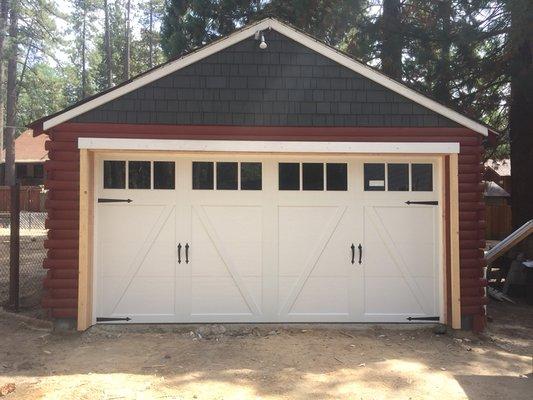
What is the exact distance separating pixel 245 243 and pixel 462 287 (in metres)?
2.87

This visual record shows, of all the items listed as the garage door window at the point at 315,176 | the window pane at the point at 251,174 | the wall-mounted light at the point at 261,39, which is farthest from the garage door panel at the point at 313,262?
the wall-mounted light at the point at 261,39

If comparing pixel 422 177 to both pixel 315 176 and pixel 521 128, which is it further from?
pixel 521 128

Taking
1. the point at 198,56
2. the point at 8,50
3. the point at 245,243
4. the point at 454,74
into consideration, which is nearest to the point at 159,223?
the point at 245,243

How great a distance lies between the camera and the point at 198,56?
266 inches

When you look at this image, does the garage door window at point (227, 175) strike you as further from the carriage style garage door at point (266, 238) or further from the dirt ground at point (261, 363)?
the dirt ground at point (261, 363)

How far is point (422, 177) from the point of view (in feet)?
23.3

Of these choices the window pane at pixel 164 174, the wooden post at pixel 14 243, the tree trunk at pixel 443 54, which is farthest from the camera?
the tree trunk at pixel 443 54

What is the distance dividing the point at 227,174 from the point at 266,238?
1.00m

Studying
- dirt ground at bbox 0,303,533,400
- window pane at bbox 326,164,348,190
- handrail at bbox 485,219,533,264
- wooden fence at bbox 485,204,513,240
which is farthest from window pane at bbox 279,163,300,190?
wooden fence at bbox 485,204,513,240

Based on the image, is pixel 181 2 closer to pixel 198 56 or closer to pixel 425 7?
pixel 425 7

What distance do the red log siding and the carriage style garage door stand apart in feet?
1.09

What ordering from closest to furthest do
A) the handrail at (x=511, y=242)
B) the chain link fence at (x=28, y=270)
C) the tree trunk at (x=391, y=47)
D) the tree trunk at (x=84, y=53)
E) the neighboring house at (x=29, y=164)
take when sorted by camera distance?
the chain link fence at (x=28, y=270) → the handrail at (x=511, y=242) → the tree trunk at (x=391, y=47) → the neighboring house at (x=29, y=164) → the tree trunk at (x=84, y=53)

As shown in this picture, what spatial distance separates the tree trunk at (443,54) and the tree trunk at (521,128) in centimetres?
125

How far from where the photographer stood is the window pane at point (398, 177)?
705 cm
